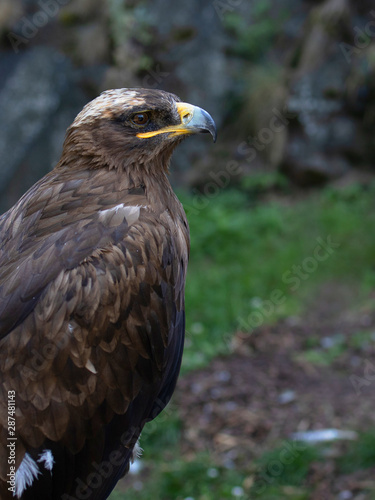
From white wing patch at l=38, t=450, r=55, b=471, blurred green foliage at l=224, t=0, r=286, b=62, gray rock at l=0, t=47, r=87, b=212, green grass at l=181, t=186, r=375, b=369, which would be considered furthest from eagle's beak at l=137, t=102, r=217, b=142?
blurred green foliage at l=224, t=0, r=286, b=62

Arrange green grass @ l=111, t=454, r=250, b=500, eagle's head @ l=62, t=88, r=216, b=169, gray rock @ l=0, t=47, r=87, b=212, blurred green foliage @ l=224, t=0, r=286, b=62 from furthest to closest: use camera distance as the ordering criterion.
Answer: blurred green foliage @ l=224, t=0, r=286, b=62 → gray rock @ l=0, t=47, r=87, b=212 → green grass @ l=111, t=454, r=250, b=500 → eagle's head @ l=62, t=88, r=216, b=169

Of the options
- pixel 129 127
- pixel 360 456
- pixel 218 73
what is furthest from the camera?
pixel 218 73

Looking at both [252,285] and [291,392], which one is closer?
[291,392]

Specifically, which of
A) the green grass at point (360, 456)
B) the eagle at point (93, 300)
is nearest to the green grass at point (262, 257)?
the green grass at point (360, 456)

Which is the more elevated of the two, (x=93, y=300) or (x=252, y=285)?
(x=93, y=300)

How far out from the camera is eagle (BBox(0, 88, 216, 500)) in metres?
2.61

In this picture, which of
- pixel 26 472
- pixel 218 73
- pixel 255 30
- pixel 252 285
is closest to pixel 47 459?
pixel 26 472

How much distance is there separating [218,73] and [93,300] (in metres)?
7.07

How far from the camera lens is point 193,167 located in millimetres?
9289

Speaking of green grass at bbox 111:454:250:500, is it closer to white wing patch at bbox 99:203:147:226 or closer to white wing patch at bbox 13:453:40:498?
white wing patch at bbox 13:453:40:498

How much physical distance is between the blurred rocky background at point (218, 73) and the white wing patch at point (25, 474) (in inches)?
243

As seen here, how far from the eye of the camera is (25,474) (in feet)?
8.66

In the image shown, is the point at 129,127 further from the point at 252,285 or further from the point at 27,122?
the point at 27,122

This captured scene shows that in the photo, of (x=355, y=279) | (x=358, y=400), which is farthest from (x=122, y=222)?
(x=355, y=279)
